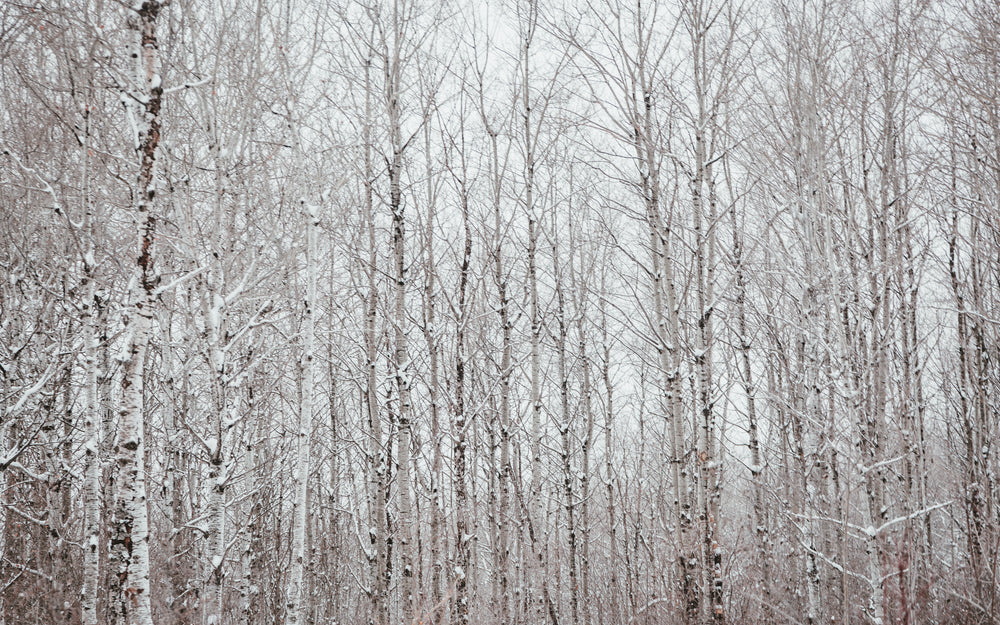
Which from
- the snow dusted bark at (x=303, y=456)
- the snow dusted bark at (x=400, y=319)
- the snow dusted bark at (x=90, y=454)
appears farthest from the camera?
the snow dusted bark at (x=90, y=454)

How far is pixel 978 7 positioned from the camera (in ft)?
20.3

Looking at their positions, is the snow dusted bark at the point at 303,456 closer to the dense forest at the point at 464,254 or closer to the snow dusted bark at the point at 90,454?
the dense forest at the point at 464,254

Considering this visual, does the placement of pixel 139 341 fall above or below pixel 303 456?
above

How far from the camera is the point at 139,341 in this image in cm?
488

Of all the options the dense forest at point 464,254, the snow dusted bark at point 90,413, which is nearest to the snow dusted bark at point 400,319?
the dense forest at point 464,254

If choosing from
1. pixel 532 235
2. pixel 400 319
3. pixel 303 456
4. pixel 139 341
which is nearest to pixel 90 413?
pixel 303 456

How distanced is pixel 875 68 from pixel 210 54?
30.3 ft

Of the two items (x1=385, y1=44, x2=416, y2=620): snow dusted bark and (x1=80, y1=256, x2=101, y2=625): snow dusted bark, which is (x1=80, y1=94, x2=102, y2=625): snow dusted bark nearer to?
(x1=80, y1=256, x2=101, y2=625): snow dusted bark

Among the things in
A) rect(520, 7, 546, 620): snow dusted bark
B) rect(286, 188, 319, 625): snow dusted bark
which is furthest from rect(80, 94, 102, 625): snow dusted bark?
rect(520, 7, 546, 620): snow dusted bark

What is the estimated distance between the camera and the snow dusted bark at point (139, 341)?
458cm

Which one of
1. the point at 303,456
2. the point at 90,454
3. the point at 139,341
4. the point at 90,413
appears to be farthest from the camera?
the point at 90,413

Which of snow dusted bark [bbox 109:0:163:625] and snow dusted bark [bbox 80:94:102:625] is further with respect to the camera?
snow dusted bark [bbox 80:94:102:625]

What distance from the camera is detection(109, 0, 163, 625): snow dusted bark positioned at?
4.58 m

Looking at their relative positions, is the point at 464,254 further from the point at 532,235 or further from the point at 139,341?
the point at 139,341
